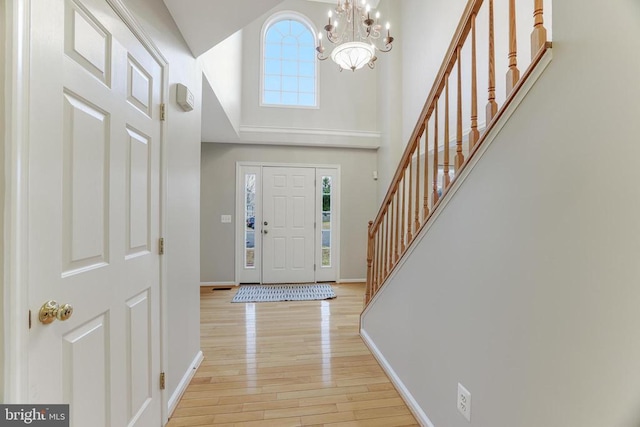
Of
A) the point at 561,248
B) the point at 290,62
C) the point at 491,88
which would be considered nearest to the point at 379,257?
the point at 491,88

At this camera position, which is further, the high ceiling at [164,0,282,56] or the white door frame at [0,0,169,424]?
the high ceiling at [164,0,282,56]

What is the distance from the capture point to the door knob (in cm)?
78

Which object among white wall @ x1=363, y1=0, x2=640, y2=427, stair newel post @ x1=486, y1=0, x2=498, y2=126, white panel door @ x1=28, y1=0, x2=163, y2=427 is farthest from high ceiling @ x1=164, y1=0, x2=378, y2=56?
white wall @ x1=363, y1=0, x2=640, y2=427

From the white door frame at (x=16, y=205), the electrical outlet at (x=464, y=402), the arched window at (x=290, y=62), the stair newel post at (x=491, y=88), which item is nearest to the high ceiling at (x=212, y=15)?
the white door frame at (x=16, y=205)

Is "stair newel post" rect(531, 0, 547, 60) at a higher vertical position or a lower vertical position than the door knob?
higher

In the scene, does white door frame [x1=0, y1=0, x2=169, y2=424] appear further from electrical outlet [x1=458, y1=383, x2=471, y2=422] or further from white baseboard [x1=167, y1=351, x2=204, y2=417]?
electrical outlet [x1=458, y1=383, x2=471, y2=422]

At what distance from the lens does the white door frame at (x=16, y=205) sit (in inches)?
26.9

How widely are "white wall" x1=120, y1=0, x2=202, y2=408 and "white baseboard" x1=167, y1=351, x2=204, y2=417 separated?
0.13 ft

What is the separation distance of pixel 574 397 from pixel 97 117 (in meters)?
1.76

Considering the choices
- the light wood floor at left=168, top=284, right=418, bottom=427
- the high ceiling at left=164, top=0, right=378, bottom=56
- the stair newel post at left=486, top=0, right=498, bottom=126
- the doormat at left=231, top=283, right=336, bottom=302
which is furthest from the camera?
the doormat at left=231, top=283, right=336, bottom=302

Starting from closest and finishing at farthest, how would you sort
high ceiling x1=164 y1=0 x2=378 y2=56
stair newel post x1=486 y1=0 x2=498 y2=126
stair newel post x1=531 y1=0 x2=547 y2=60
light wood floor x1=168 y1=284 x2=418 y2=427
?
1. stair newel post x1=531 y1=0 x2=547 y2=60
2. stair newel post x1=486 y1=0 x2=498 y2=126
3. high ceiling x1=164 y1=0 x2=378 y2=56
4. light wood floor x1=168 y1=284 x2=418 y2=427

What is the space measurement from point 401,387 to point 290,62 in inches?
Answer: 192

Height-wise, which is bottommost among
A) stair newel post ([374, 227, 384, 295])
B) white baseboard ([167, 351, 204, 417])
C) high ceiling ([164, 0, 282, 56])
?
white baseboard ([167, 351, 204, 417])

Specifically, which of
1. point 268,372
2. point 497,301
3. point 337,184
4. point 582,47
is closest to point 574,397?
point 497,301
